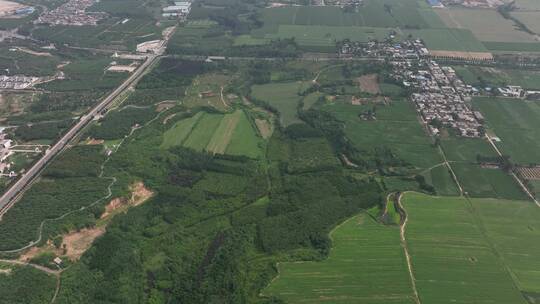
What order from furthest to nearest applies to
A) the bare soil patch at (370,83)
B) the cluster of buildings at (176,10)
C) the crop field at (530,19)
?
the cluster of buildings at (176,10) < the crop field at (530,19) < the bare soil patch at (370,83)

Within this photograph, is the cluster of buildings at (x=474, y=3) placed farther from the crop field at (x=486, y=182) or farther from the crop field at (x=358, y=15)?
the crop field at (x=486, y=182)

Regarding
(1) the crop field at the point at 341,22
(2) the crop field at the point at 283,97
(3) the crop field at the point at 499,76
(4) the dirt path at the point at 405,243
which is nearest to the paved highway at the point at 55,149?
(2) the crop field at the point at 283,97

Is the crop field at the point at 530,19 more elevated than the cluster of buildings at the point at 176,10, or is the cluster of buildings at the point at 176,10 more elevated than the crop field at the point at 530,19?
the crop field at the point at 530,19

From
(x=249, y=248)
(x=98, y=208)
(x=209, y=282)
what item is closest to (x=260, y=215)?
(x=249, y=248)

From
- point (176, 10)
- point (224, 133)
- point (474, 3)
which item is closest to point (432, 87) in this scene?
point (224, 133)

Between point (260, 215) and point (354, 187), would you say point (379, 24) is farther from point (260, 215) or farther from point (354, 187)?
point (260, 215)

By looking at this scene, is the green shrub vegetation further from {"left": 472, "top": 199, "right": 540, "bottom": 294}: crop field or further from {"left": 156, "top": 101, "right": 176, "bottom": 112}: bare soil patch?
{"left": 472, "top": 199, "right": 540, "bottom": 294}: crop field

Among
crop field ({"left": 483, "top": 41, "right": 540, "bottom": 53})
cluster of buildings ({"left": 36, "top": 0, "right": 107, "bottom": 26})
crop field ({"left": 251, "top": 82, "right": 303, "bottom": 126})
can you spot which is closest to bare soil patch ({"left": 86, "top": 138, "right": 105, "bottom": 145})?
crop field ({"left": 251, "top": 82, "right": 303, "bottom": 126})
